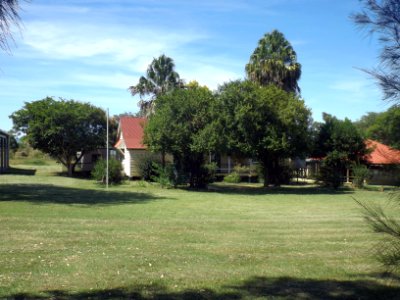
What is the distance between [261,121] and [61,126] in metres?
18.6

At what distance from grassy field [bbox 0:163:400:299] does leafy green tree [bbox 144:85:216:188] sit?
1521 centimetres

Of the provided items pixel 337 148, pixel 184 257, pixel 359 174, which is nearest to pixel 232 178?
pixel 337 148

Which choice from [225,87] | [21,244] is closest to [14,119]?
[225,87]

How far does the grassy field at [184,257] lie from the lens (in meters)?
6.64

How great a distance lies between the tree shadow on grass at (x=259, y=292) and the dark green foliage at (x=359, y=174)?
99.3 ft

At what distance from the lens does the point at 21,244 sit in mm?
9961

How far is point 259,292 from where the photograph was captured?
659 centimetres

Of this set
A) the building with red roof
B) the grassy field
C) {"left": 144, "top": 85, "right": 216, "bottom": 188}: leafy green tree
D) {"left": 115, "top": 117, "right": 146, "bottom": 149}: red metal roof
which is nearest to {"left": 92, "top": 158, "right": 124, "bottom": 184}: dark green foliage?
{"left": 144, "top": 85, "right": 216, "bottom": 188}: leafy green tree

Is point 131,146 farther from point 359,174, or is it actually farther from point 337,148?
point 359,174

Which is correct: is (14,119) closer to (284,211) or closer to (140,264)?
(284,211)

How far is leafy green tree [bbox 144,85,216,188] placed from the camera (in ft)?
103

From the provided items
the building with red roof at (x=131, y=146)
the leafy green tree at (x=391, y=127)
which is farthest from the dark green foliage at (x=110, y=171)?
the leafy green tree at (x=391, y=127)

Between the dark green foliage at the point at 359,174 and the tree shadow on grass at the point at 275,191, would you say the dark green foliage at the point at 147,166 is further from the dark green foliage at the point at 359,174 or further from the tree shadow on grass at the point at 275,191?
the dark green foliage at the point at 359,174

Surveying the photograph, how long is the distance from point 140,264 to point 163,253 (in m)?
1.17
